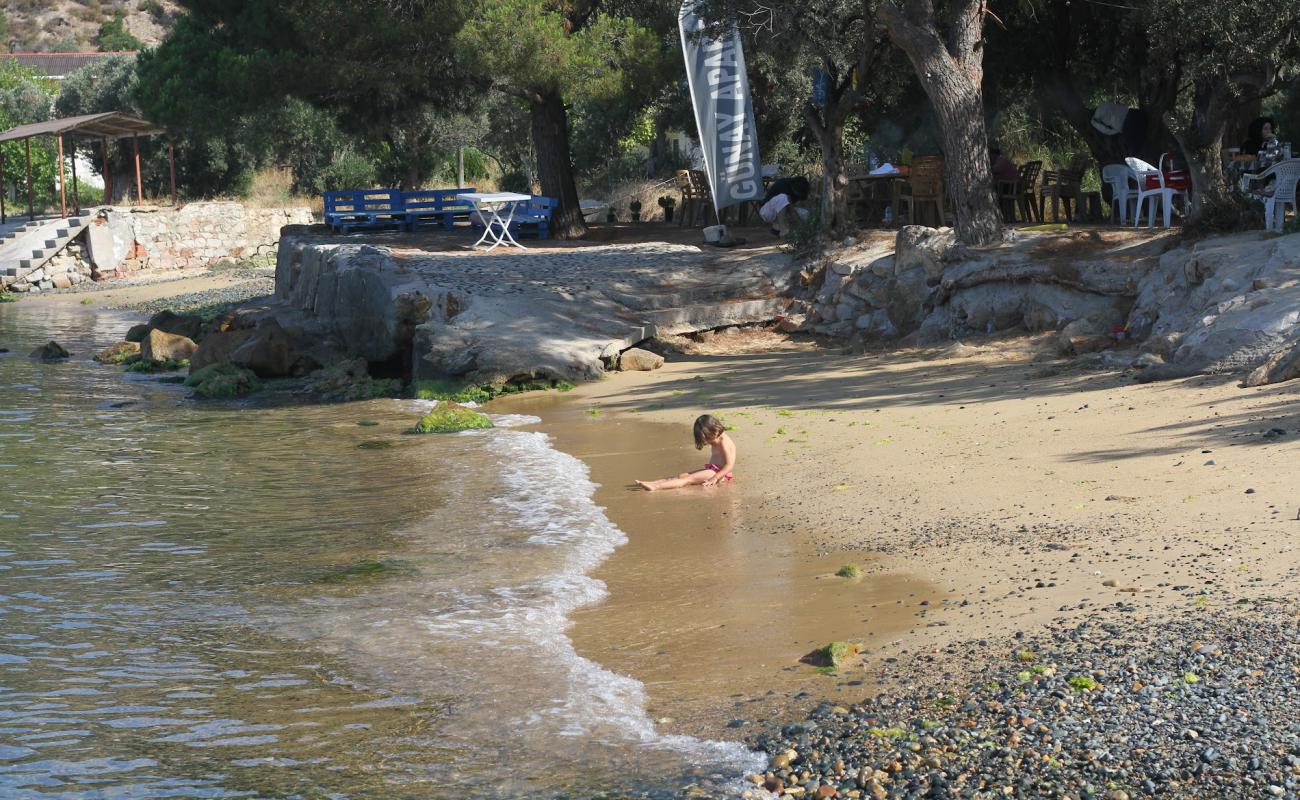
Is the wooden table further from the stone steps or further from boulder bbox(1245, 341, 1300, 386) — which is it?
the stone steps

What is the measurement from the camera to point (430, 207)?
82.2ft

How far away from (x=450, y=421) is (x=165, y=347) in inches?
357

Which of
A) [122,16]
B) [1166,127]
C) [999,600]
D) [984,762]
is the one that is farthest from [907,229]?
[122,16]

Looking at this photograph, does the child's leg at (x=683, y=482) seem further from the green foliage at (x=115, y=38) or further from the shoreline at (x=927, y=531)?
the green foliage at (x=115, y=38)

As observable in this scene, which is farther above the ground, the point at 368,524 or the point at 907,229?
the point at 907,229

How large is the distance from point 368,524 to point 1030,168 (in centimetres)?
1340

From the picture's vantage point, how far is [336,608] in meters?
7.07

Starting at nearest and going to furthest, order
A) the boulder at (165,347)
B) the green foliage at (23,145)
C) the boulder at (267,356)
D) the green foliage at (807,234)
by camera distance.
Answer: the boulder at (267,356), the green foliage at (807,234), the boulder at (165,347), the green foliage at (23,145)

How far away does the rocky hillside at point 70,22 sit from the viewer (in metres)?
83.1

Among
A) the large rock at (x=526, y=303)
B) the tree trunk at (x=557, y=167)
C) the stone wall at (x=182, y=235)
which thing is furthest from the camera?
the stone wall at (x=182, y=235)

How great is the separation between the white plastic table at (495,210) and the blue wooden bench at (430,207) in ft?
9.20

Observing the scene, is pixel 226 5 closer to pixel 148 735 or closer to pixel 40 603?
pixel 40 603

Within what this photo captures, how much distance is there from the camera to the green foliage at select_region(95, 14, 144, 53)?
255 feet

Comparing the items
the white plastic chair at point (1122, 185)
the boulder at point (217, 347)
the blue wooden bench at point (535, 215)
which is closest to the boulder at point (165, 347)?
the boulder at point (217, 347)
